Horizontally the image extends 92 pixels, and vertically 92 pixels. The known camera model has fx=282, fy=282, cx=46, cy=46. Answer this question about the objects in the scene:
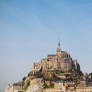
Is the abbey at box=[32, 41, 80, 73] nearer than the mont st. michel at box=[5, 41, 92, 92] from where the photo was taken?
No

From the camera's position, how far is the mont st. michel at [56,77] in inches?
3188

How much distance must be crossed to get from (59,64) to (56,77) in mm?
7410

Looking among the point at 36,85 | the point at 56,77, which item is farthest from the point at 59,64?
the point at 36,85

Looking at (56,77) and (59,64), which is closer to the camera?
(56,77)

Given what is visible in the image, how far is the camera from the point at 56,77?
86.6 meters

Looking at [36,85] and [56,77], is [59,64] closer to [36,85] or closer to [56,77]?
[56,77]

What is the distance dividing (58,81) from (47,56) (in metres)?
16.7

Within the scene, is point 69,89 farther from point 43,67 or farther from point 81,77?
point 43,67

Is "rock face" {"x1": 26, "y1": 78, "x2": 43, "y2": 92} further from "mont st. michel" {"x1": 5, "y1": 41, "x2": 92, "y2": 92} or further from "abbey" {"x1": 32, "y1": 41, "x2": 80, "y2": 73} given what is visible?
"abbey" {"x1": 32, "y1": 41, "x2": 80, "y2": 73}

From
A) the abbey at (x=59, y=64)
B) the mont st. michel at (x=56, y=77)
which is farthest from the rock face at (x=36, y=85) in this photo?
the abbey at (x=59, y=64)

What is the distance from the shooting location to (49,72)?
88875 millimetres

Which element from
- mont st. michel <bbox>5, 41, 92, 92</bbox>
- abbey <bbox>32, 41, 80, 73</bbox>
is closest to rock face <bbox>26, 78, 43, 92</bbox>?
mont st. michel <bbox>5, 41, 92, 92</bbox>

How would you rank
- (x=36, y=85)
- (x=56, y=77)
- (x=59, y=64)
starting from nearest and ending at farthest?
1. (x=36, y=85)
2. (x=56, y=77)
3. (x=59, y=64)

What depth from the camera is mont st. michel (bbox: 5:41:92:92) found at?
80988 millimetres
